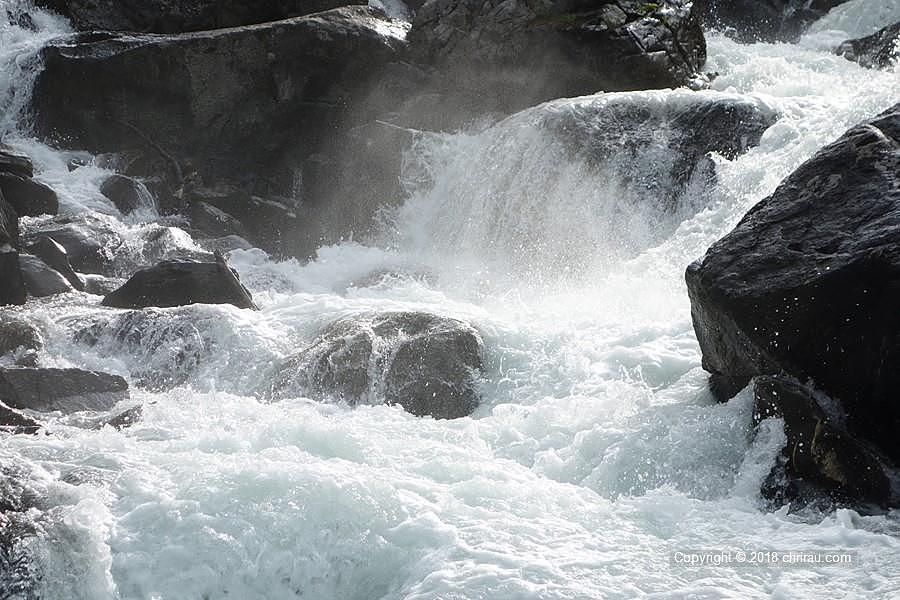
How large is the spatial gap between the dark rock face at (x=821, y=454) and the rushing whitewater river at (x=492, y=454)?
0.62ft

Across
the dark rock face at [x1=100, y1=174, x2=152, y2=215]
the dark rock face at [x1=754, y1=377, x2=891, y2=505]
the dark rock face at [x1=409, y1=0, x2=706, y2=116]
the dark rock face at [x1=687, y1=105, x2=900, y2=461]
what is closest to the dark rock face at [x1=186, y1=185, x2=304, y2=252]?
the dark rock face at [x1=100, y1=174, x2=152, y2=215]

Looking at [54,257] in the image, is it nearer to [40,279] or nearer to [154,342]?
[40,279]

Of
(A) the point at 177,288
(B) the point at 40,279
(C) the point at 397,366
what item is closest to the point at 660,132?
(C) the point at 397,366

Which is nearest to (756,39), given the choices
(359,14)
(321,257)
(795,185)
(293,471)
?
(359,14)

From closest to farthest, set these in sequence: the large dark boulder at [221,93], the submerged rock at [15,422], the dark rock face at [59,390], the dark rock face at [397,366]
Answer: the submerged rock at [15,422], the dark rock face at [59,390], the dark rock face at [397,366], the large dark boulder at [221,93]

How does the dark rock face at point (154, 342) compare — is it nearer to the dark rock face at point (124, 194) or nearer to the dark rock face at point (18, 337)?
the dark rock face at point (18, 337)

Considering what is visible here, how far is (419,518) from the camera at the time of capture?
22.1 feet

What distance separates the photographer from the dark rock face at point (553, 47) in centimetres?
1716

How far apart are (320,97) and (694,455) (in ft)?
40.7

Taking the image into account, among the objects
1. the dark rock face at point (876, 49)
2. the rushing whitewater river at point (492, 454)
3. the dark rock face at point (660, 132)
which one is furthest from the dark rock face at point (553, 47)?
the dark rock face at point (876, 49)

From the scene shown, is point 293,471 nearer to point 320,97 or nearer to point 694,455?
point 694,455

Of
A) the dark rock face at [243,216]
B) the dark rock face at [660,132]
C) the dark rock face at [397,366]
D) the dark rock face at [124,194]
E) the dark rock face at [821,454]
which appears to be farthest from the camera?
the dark rock face at [243,216]

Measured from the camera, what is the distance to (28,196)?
15094 mm

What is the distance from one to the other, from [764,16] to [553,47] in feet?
33.0
